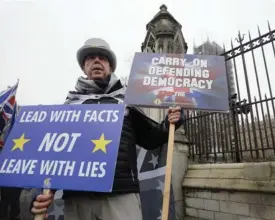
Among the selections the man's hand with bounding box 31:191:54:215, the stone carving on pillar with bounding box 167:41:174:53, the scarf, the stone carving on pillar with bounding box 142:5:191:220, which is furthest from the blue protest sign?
the stone carving on pillar with bounding box 167:41:174:53

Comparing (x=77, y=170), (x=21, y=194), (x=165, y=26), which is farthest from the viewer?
(x=165, y=26)

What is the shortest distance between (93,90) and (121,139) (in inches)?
23.5

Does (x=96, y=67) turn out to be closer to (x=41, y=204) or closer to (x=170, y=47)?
(x=41, y=204)

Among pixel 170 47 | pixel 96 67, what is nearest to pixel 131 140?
pixel 96 67

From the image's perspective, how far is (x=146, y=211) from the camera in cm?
296

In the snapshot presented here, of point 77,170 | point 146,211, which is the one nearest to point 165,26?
point 146,211

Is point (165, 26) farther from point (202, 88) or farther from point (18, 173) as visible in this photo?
point (18, 173)

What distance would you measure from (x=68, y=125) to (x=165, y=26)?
4.45 m

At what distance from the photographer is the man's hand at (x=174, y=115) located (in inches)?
78.7

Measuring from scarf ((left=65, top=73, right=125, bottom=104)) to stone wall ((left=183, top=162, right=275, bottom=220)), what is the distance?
2.20 metres

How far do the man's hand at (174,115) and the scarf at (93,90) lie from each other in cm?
48

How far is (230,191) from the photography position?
11.6 ft

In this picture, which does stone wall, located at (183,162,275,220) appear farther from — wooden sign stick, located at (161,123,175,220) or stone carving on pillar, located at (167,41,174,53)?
stone carving on pillar, located at (167,41,174,53)

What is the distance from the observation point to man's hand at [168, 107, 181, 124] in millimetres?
1999
